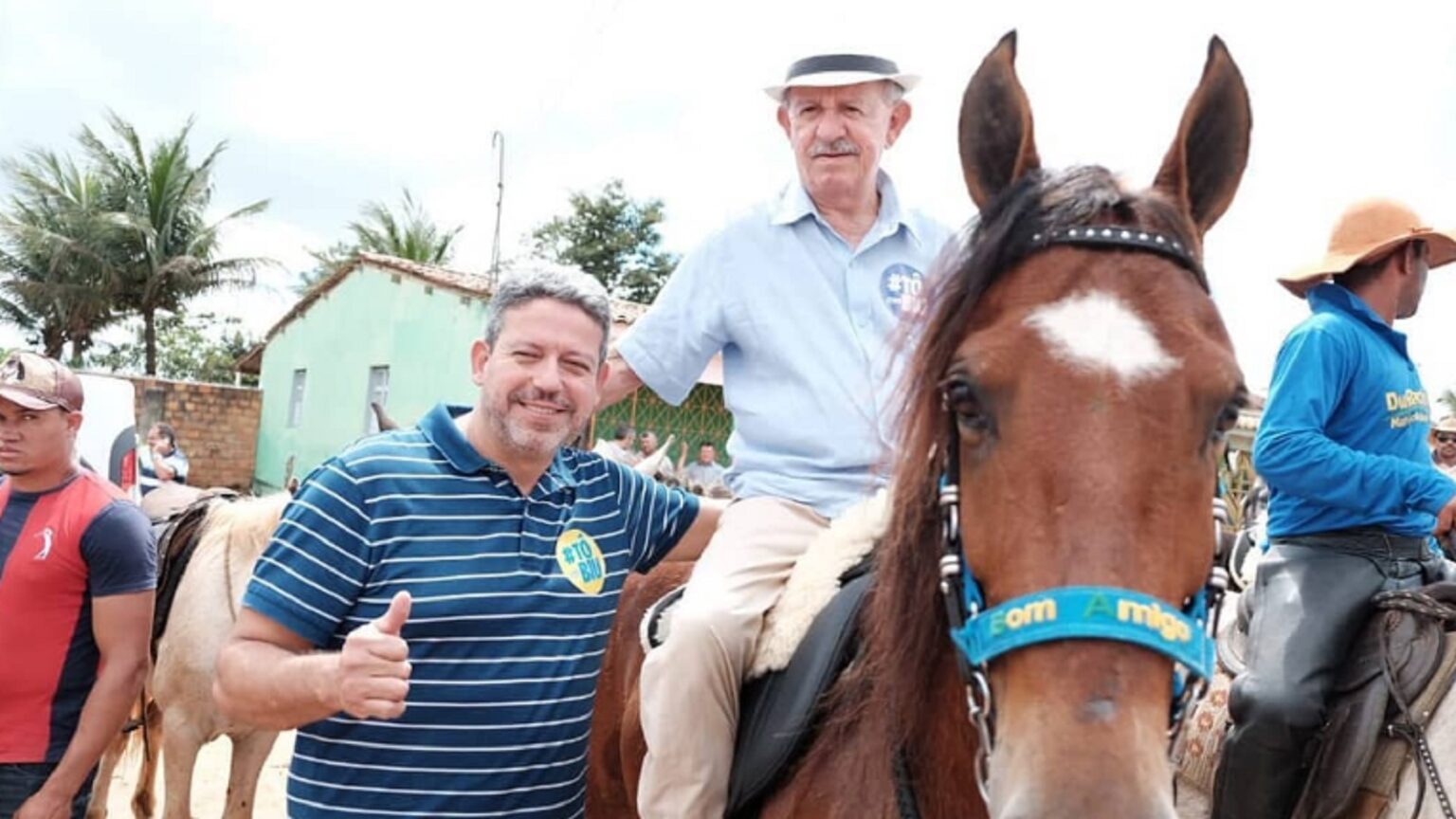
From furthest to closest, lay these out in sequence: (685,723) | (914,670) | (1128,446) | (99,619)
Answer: (99,619)
(685,723)
(914,670)
(1128,446)

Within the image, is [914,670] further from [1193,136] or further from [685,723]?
[1193,136]

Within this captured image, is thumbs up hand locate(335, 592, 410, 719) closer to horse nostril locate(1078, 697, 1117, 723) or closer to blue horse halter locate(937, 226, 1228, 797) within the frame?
blue horse halter locate(937, 226, 1228, 797)

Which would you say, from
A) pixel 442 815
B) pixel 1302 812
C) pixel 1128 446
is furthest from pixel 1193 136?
pixel 1302 812

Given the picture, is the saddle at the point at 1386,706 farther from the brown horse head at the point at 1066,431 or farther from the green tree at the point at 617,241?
the green tree at the point at 617,241

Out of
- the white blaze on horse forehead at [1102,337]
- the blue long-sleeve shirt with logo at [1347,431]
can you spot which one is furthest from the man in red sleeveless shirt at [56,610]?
the blue long-sleeve shirt with logo at [1347,431]

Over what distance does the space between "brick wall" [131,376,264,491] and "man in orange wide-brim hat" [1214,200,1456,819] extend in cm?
2541

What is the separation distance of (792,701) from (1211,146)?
1.45m

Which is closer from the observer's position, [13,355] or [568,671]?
[568,671]

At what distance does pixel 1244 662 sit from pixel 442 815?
2677mm

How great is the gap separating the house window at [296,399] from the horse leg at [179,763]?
2236cm

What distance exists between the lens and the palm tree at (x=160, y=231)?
33.9 meters

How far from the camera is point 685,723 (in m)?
2.51

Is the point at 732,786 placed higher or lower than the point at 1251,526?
lower

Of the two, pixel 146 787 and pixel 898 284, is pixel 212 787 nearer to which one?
pixel 146 787
